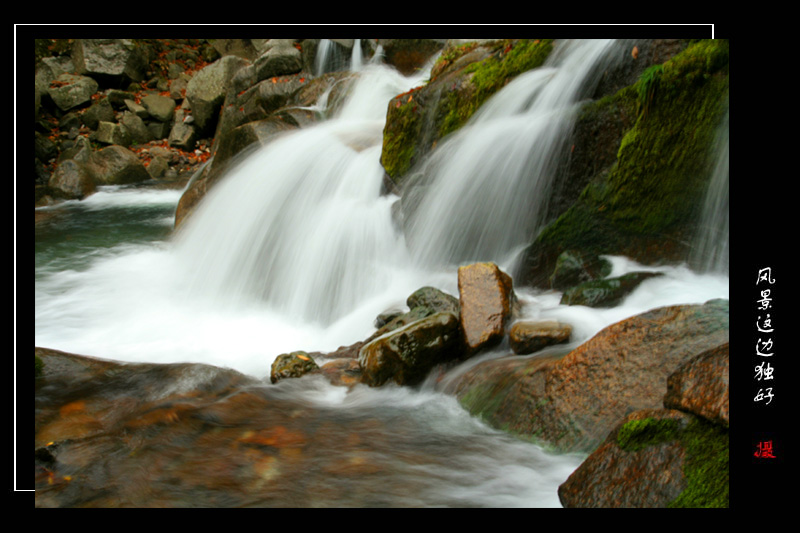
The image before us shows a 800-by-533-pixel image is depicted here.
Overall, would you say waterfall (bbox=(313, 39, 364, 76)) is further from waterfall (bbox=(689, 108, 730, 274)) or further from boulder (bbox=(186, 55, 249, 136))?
waterfall (bbox=(689, 108, 730, 274))

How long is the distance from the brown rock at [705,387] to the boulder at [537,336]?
54.3 inches

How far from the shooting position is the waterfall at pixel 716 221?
13.0 feet

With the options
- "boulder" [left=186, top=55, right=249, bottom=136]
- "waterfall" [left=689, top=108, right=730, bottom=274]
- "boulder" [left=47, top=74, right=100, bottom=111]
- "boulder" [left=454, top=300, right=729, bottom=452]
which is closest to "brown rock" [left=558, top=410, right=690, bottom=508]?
"boulder" [left=454, top=300, right=729, bottom=452]

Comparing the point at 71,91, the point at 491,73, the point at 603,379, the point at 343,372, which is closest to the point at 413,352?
the point at 343,372

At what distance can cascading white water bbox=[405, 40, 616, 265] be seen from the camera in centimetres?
505

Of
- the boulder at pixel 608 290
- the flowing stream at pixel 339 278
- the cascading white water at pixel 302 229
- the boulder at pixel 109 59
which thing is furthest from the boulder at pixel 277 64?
the boulder at pixel 608 290

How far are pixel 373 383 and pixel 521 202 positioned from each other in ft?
7.80

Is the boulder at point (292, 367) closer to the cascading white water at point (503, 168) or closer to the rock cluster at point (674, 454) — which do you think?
the cascading white water at point (503, 168)

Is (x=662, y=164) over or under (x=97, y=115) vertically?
under

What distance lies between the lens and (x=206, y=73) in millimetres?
15562

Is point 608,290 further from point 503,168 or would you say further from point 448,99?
point 448,99

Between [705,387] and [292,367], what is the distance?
3011 mm

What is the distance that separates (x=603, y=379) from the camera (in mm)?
2926
